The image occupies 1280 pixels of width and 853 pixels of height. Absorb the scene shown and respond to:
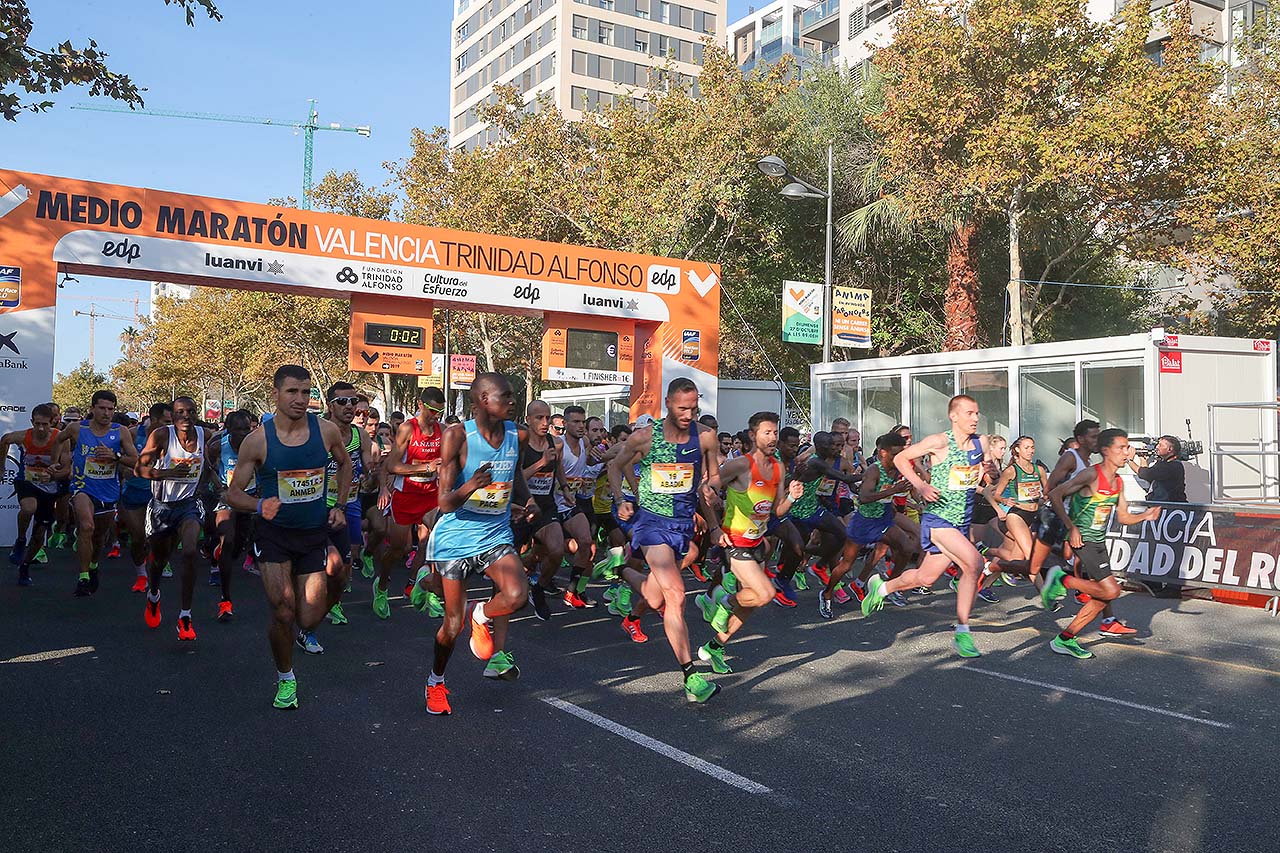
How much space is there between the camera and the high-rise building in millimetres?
68375

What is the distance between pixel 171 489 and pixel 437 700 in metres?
3.76

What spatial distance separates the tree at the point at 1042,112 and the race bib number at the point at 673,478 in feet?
49.5

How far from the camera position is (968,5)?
2153cm

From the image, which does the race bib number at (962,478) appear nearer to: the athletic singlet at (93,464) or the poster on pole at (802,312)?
the athletic singlet at (93,464)

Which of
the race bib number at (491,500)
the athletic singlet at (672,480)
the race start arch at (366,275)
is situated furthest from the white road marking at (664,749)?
the race start arch at (366,275)

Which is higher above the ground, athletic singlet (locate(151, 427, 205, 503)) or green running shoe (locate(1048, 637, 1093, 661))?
athletic singlet (locate(151, 427, 205, 503))

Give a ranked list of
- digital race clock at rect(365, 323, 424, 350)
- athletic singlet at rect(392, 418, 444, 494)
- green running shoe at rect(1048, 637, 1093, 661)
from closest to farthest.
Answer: green running shoe at rect(1048, 637, 1093, 661), athletic singlet at rect(392, 418, 444, 494), digital race clock at rect(365, 323, 424, 350)

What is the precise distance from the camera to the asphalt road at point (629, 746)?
4293 mm

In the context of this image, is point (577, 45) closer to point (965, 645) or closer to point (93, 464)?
point (93, 464)

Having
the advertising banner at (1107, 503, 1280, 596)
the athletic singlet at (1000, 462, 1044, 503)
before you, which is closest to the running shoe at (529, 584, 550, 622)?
the athletic singlet at (1000, 462, 1044, 503)

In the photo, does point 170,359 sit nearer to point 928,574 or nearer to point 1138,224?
point 1138,224

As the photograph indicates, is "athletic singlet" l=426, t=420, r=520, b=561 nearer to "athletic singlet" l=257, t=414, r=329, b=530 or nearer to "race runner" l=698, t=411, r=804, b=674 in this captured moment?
"athletic singlet" l=257, t=414, r=329, b=530

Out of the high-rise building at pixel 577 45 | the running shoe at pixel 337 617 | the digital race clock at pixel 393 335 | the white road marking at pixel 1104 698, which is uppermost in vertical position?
the high-rise building at pixel 577 45

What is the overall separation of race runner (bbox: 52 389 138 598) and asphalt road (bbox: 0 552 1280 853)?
161 centimetres
